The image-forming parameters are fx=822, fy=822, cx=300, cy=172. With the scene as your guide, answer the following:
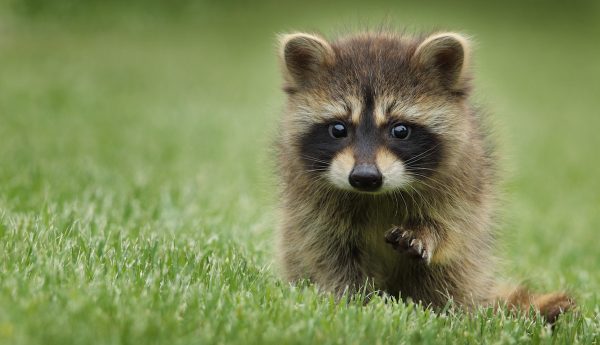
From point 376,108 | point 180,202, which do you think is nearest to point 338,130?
point 376,108

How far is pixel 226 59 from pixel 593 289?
18.5 metres

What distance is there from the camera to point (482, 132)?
15.9 feet

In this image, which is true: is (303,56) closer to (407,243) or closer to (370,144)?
(370,144)

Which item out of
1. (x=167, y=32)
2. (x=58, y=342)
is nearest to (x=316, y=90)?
(x=58, y=342)

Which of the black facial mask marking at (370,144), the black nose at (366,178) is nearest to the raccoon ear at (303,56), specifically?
the black facial mask marking at (370,144)

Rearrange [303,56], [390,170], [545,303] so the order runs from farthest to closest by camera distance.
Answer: [303,56]
[545,303]
[390,170]

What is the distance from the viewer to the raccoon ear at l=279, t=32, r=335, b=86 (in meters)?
4.54

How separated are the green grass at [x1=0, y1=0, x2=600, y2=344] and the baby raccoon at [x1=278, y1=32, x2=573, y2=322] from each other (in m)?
0.34

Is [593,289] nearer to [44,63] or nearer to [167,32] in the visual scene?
[44,63]

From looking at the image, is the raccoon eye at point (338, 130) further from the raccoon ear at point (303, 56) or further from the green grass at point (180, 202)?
the green grass at point (180, 202)

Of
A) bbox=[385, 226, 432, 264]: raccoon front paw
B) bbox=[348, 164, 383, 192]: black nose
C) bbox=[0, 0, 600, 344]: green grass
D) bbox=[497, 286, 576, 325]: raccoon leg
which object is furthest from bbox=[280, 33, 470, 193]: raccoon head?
bbox=[497, 286, 576, 325]: raccoon leg

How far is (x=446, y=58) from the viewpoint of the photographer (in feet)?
15.0

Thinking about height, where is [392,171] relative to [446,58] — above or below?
below

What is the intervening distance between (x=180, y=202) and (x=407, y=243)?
9.64 feet
